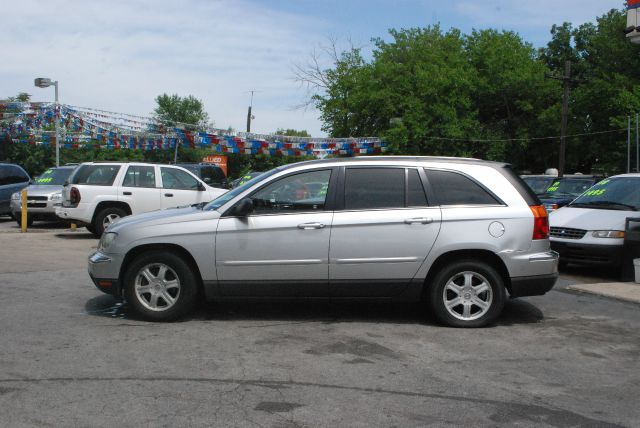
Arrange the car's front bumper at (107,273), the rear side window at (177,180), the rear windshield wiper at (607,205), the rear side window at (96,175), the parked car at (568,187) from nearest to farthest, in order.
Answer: the car's front bumper at (107,273) → the rear windshield wiper at (607,205) → the rear side window at (96,175) → the rear side window at (177,180) → the parked car at (568,187)

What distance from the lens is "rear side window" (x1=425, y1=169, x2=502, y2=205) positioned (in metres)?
6.92

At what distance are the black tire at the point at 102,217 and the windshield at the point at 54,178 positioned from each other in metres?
4.90

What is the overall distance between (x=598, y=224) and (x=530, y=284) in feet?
15.2

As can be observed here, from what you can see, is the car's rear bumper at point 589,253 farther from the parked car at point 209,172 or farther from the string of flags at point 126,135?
the string of flags at point 126,135

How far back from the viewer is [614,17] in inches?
2003

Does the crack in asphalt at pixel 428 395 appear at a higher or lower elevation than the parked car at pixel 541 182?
lower

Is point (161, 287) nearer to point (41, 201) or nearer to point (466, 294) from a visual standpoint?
point (466, 294)

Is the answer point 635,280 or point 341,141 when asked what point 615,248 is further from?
point 341,141

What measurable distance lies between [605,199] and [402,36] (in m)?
41.1

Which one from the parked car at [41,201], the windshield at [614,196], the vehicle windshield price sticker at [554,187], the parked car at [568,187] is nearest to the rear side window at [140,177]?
the parked car at [41,201]

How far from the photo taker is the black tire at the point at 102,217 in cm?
1496

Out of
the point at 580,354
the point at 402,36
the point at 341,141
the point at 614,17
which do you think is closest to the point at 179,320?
the point at 580,354

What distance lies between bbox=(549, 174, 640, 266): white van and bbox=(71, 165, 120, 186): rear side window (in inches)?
367

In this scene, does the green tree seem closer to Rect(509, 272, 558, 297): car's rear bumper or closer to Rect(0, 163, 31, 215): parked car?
Rect(0, 163, 31, 215): parked car
